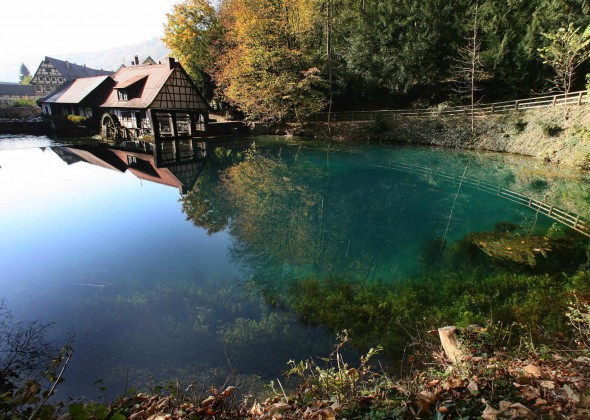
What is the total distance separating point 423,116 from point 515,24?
9375 mm

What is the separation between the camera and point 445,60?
2816 cm

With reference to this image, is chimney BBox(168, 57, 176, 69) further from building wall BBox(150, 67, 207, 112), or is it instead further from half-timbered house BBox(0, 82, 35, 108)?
half-timbered house BBox(0, 82, 35, 108)

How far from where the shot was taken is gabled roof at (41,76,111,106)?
3288 centimetres

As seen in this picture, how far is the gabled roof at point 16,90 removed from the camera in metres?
61.3

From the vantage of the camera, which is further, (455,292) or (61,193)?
(61,193)

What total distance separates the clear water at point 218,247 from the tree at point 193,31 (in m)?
21.2

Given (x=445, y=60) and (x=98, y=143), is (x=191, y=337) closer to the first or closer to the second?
(x=98, y=143)

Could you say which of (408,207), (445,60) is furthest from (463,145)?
(408,207)

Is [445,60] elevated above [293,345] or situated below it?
above

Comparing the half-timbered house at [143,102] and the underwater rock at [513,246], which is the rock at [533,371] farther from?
the half-timbered house at [143,102]

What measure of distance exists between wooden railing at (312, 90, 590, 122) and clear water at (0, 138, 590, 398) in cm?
474

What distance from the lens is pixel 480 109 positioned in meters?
25.5

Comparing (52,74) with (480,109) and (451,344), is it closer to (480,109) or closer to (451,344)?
(480,109)

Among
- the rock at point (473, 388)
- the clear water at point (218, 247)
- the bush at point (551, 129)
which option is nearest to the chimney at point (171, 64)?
the clear water at point (218, 247)
